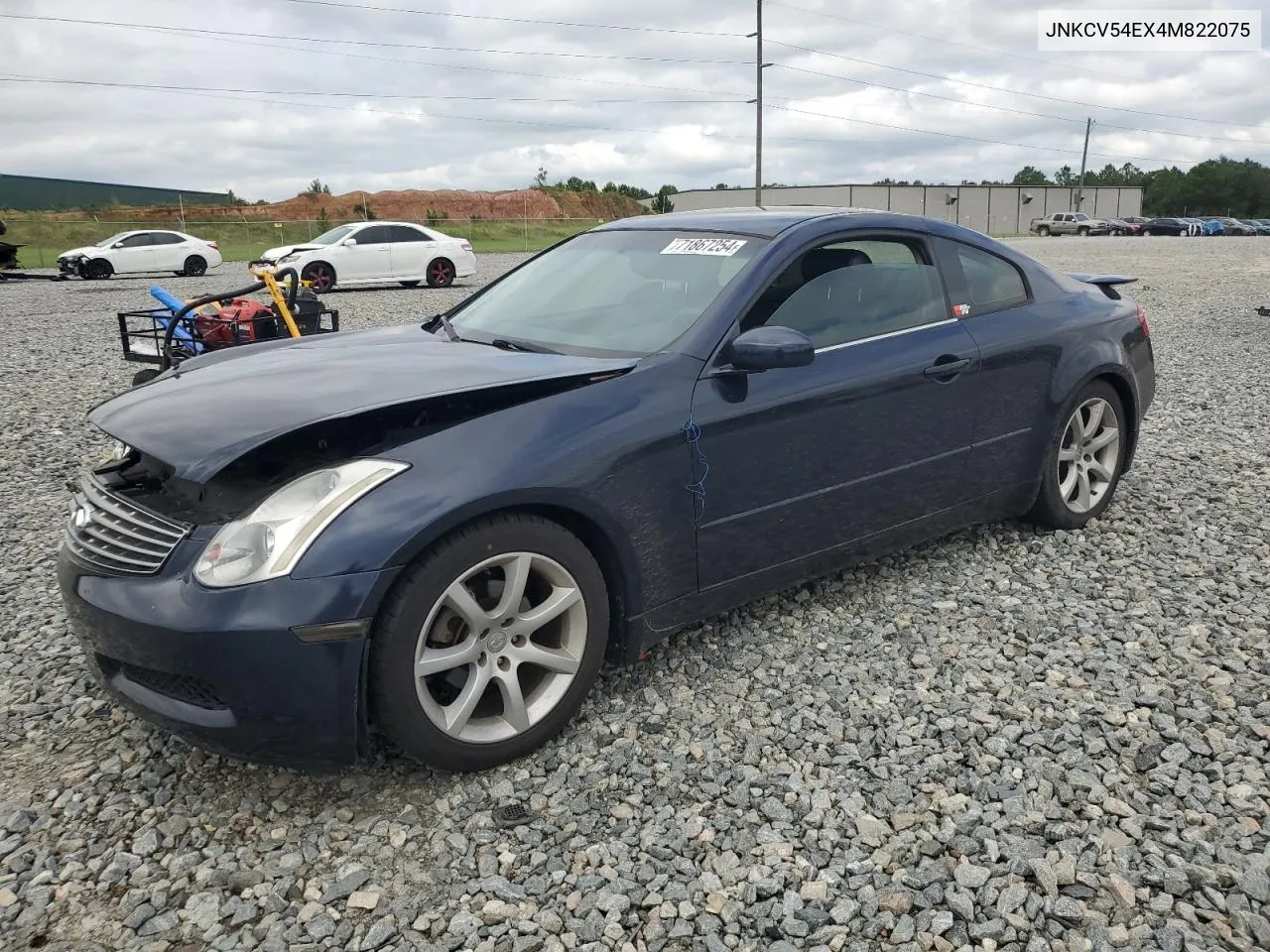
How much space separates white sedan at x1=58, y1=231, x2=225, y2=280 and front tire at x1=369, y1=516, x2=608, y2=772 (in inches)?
966

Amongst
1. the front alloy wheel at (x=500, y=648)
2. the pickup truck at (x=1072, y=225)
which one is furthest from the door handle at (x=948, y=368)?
the pickup truck at (x=1072, y=225)

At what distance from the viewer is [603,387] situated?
9.59ft

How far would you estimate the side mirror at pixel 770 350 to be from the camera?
3.02 metres

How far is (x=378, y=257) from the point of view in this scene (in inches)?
757

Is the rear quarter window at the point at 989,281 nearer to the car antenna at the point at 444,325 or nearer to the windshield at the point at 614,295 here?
the windshield at the point at 614,295

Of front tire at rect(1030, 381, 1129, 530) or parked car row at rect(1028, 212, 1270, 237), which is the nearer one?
front tire at rect(1030, 381, 1129, 530)

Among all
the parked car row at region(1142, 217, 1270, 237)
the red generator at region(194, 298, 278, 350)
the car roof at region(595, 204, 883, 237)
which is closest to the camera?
the car roof at region(595, 204, 883, 237)

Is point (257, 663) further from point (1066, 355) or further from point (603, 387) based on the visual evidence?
point (1066, 355)

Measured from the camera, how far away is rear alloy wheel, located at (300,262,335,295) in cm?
1839

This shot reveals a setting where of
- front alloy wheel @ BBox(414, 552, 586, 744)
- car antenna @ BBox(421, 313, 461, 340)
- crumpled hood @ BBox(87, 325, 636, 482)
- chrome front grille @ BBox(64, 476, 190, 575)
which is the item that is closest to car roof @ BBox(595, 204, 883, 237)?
car antenna @ BBox(421, 313, 461, 340)

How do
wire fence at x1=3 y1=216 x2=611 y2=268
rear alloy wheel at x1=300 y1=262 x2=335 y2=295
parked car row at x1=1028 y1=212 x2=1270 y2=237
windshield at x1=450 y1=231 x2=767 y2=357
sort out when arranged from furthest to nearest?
parked car row at x1=1028 y1=212 x2=1270 y2=237
wire fence at x1=3 y1=216 x2=611 y2=268
rear alloy wheel at x1=300 y1=262 x2=335 y2=295
windshield at x1=450 y1=231 x2=767 y2=357

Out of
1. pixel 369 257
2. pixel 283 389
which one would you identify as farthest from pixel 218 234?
pixel 283 389

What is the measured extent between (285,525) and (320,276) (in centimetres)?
1742

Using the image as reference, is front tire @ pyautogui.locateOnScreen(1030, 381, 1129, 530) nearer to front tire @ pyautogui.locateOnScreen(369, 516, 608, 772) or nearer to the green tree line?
front tire @ pyautogui.locateOnScreen(369, 516, 608, 772)
